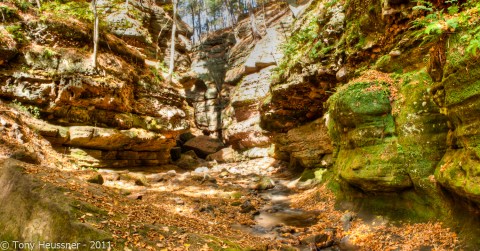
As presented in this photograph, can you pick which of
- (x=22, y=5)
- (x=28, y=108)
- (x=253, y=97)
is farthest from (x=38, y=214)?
(x=253, y=97)

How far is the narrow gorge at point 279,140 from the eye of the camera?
192 inches

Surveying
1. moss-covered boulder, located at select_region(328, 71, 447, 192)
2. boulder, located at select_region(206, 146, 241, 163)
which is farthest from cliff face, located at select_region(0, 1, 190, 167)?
moss-covered boulder, located at select_region(328, 71, 447, 192)

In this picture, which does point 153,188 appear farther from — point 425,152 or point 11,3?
point 11,3

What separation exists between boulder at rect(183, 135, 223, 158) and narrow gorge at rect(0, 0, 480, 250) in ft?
12.5

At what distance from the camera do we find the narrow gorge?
487 cm

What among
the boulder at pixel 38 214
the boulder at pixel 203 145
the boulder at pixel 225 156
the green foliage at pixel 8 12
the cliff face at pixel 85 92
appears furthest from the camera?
the boulder at pixel 203 145

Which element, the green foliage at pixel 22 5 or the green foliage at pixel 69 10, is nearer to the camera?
the green foliage at pixel 22 5

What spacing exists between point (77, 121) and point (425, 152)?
52.5ft

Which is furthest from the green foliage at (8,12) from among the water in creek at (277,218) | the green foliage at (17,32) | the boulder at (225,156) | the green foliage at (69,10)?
the boulder at (225,156)

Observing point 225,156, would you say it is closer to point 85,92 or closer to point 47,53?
point 85,92

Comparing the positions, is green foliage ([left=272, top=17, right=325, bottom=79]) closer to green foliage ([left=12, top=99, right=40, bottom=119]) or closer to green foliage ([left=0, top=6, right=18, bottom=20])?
green foliage ([left=12, top=99, right=40, bottom=119])

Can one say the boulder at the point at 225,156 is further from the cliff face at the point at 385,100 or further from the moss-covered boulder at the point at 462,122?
the moss-covered boulder at the point at 462,122

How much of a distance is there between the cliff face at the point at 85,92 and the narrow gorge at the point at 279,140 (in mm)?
76

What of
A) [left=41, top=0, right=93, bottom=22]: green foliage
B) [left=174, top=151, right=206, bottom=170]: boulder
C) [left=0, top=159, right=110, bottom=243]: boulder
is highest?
[left=41, top=0, right=93, bottom=22]: green foliage
